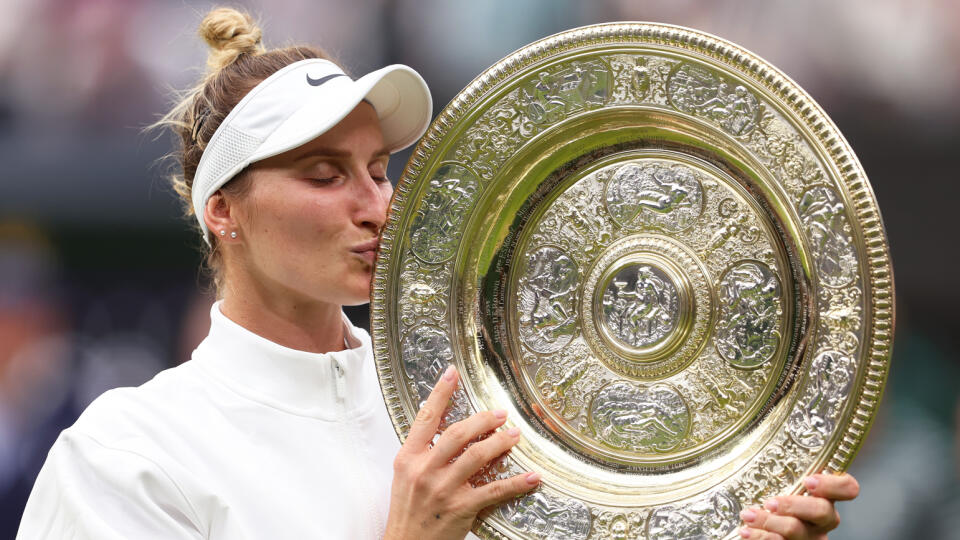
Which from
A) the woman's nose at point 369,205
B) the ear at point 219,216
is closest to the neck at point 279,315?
the ear at point 219,216

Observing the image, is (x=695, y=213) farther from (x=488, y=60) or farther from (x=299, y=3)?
(x=299, y=3)

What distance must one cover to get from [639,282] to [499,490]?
0.42m

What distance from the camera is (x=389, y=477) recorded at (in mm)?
1570

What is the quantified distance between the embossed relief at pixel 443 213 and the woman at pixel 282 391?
0.09 metres

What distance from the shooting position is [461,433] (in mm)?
1335

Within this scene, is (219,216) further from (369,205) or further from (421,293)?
(421,293)

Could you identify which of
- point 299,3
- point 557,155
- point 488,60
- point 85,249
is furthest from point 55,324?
point 557,155

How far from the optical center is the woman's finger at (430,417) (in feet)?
4.46

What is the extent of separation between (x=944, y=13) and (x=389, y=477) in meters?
2.38

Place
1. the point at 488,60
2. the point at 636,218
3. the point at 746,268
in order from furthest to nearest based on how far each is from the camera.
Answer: the point at 488,60, the point at 636,218, the point at 746,268

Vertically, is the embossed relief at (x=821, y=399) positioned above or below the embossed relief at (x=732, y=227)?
below

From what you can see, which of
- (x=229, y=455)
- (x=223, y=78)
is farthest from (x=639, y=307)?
(x=223, y=78)

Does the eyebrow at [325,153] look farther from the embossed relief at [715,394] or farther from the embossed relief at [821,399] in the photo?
the embossed relief at [821,399]

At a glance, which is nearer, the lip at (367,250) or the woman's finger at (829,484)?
the woman's finger at (829,484)
